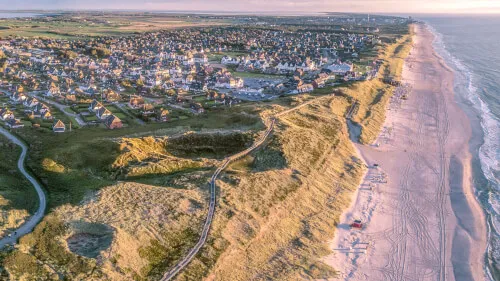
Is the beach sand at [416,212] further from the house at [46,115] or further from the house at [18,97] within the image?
the house at [18,97]

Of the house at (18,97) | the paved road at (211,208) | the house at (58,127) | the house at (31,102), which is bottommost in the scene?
the paved road at (211,208)

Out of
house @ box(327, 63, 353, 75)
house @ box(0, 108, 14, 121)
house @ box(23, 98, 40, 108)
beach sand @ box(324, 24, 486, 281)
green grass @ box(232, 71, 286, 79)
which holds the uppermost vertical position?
house @ box(327, 63, 353, 75)

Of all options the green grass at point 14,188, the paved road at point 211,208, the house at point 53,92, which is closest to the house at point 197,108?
the paved road at point 211,208

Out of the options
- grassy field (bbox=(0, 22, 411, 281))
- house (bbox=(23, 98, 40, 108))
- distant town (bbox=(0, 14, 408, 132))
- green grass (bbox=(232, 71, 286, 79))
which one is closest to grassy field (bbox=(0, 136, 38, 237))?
grassy field (bbox=(0, 22, 411, 281))

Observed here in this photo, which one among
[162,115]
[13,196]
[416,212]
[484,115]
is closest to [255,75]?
[162,115]

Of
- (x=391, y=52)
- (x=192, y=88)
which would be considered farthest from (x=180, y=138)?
(x=391, y=52)

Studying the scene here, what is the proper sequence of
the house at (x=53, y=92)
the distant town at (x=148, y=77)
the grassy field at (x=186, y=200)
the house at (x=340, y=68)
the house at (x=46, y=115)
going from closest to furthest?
the grassy field at (x=186, y=200) → the house at (x=46, y=115) → the distant town at (x=148, y=77) → the house at (x=53, y=92) → the house at (x=340, y=68)

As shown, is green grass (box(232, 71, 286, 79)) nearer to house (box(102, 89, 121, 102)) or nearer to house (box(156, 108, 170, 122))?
house (box(102, 89, 121, 102))

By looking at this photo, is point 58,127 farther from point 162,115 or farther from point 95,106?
point 162,115
